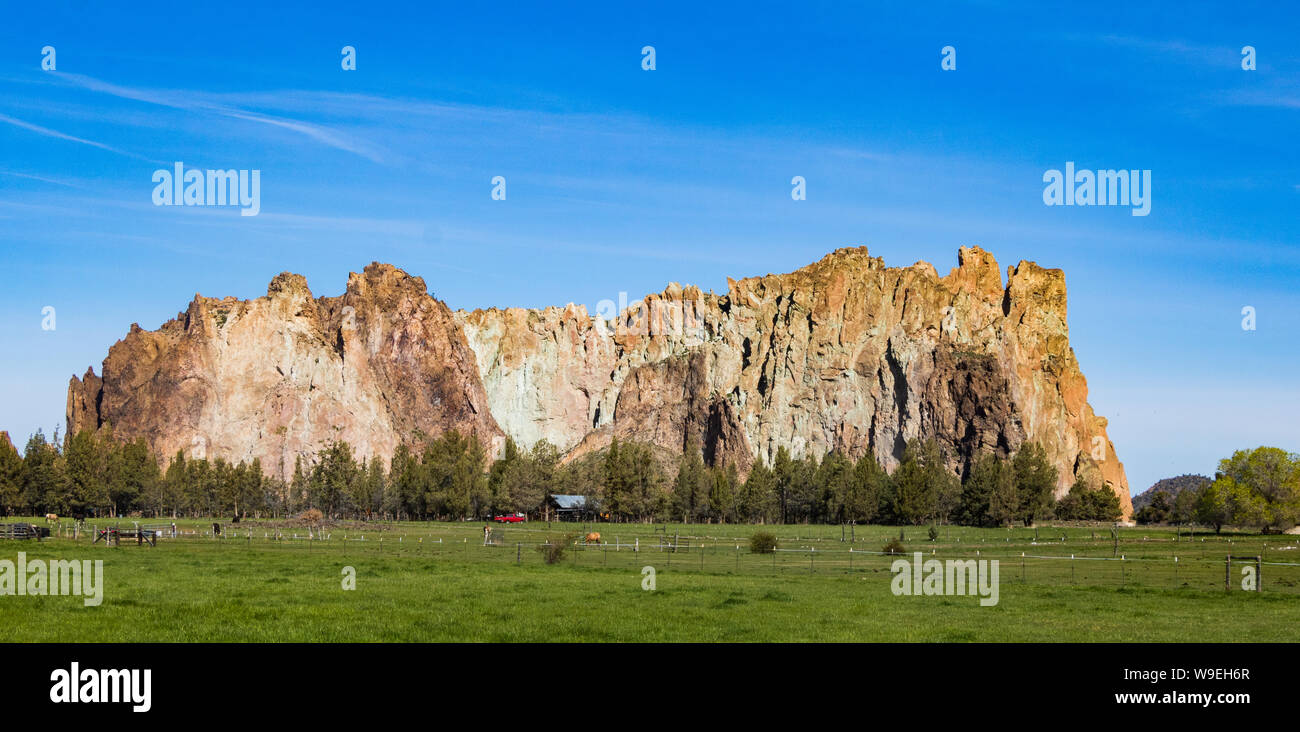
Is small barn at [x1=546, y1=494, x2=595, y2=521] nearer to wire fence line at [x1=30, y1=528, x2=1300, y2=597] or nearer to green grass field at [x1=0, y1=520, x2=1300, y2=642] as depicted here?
wire fence line at [x1=30, y1=528, x2=1300, y2=597]

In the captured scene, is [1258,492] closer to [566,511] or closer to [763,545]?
[763,545]

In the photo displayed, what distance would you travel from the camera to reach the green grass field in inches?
1097

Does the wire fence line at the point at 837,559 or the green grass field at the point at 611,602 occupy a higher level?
the green grass field at the point at 611,602

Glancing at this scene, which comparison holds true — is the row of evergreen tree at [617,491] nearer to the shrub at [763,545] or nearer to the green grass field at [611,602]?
the shrub at [763,545]

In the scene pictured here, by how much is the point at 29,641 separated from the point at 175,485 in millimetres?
182111

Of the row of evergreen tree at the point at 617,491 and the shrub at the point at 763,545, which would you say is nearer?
the shrub at the point at 763,545

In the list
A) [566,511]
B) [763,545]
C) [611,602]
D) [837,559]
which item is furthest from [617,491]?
[611,602]

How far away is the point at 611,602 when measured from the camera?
3531 cm

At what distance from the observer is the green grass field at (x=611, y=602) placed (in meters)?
27.9

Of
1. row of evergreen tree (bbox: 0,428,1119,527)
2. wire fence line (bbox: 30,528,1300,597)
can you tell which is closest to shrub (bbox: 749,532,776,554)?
wire fence line (bbox: 30,528,1300,597)

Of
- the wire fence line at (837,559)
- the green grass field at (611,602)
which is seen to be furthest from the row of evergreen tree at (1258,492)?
the green grass field at (611,602)

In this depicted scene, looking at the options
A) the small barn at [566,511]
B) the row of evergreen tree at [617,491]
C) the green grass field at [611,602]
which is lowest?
the small barn at [566,511]

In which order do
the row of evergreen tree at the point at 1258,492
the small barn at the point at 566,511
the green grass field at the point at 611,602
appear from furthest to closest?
the small barn at the point at 566,511, the row of evergreen tree at the point at 1258,492, the green grass field at the point at 611,602
